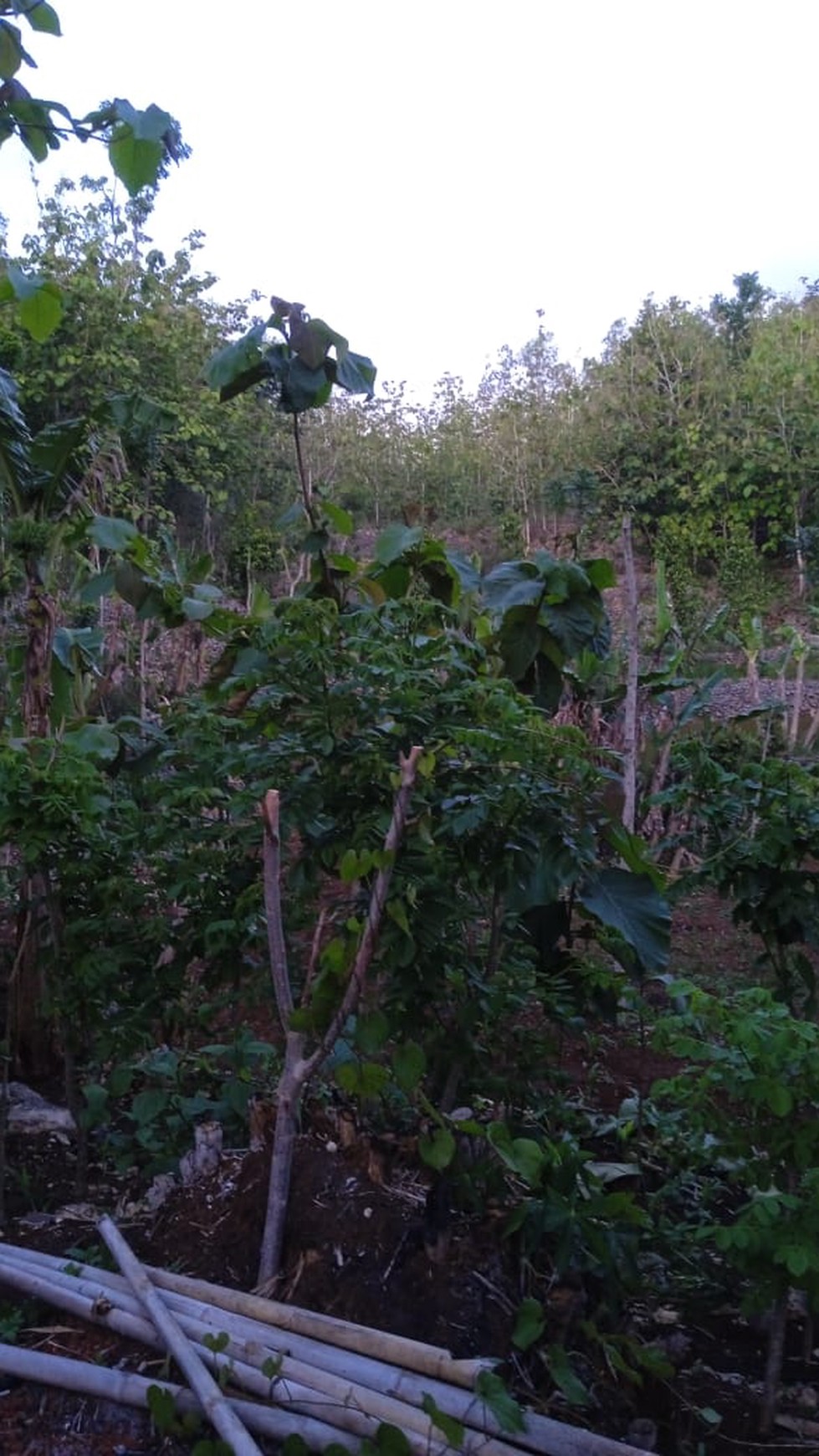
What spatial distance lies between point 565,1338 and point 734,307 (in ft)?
74.4

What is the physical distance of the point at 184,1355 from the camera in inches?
90.4

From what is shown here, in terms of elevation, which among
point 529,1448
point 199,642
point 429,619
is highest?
point 199,642

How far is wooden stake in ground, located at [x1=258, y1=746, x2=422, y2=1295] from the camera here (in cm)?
224

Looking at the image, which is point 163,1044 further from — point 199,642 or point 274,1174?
point 199,642

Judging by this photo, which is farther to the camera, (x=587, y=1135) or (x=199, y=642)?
(x=199, y=642)

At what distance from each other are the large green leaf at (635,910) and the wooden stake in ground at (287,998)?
49cm

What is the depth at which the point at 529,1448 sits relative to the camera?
2139mm

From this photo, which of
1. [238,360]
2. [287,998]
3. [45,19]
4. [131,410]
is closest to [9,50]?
[45,19]

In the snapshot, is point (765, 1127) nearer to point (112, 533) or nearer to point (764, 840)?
point (764, 840)

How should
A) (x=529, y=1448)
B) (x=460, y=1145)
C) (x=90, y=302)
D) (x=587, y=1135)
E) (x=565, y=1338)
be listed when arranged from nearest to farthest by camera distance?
(x=529, y=1448), (x=565, y=1338), (x=460, y=1145), (x=587, y=1135), (x=90, y=302)

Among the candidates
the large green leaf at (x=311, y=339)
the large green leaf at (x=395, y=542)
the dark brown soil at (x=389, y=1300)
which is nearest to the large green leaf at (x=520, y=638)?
the large green leaf at (x=395, y=542)

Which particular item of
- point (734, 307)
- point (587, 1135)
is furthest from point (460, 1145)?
point (734, 307)

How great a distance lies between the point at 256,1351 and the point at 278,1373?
92 millimetres

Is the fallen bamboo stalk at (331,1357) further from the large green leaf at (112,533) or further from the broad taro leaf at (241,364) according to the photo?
the broad taro leaf at (241,364)
